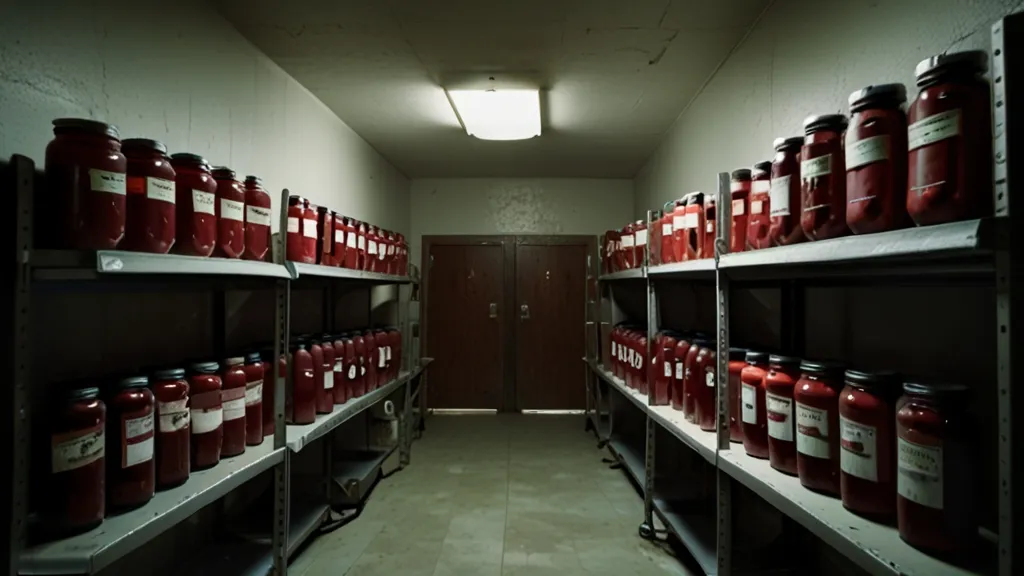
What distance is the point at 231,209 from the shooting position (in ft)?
5.20

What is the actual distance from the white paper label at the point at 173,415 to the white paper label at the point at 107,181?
0.59 m

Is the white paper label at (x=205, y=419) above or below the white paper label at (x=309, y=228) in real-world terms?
below

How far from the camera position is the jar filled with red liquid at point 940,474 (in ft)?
3.10

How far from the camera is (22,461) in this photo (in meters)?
1.03

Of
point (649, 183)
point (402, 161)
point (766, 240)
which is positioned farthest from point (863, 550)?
point (402, 161)

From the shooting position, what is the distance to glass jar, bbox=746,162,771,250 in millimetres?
1466

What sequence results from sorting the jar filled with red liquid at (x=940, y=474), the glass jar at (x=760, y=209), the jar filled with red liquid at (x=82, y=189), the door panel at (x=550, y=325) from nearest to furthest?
the jar filled with red liquid at (x=940, y=474) < the jar filled with red liquid at (x=82, y=189) < the glass jar at (x=760, y=209) < the door panel at (x=550, y=325)

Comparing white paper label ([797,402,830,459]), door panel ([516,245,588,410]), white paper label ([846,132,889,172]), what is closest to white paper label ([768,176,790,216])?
white paper label ([846,132,889,172])

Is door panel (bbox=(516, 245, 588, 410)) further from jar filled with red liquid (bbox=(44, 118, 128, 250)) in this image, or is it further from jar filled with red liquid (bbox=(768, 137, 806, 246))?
jar filled with red liquid (bbox=(44, 118, 128, 250))

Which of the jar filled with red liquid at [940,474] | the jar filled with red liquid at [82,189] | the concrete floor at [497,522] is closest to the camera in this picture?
the jar filled with red liquid at [940,474]

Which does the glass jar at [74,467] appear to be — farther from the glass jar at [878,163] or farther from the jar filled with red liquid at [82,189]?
the glass jar at [878,163]

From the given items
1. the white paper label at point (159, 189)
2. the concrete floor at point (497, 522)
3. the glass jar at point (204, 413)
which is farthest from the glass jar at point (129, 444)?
the concrete floor at point (497, 522)

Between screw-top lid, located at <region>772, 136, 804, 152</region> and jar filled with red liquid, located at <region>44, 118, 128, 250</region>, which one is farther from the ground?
screw-top lid, located at <region>772, 136, 804, 152</region>

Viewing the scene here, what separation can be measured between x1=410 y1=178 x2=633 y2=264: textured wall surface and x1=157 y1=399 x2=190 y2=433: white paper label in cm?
408
